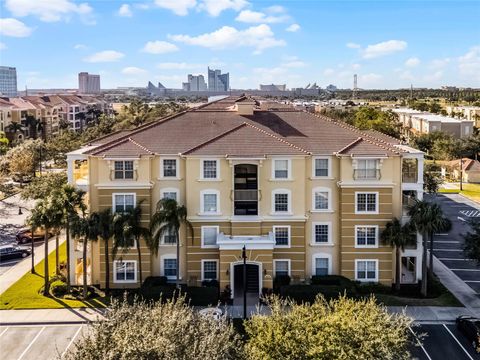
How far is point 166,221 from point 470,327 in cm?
1862

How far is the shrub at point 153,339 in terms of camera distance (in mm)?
14547

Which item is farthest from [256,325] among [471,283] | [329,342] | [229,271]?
[471,283]

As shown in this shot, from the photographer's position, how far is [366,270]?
36.2 meters

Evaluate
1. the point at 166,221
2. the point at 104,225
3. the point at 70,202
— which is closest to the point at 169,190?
the point at 166,221

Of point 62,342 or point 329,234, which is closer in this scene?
point 62,342

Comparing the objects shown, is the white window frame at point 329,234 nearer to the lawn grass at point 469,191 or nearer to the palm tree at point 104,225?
the palm tree at point 104,225

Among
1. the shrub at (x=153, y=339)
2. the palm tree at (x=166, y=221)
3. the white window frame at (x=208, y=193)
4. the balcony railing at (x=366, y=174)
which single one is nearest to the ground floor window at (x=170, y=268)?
the palm tree at (x=166, y=221)

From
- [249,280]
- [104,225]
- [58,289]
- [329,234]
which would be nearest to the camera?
[104,225]

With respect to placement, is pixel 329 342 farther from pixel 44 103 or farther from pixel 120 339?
pixel 44 103

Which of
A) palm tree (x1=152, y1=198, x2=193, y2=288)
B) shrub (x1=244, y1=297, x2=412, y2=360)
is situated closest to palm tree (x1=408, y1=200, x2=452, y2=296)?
palm tree (x1=152, y1=198, x2=193, y2=288)

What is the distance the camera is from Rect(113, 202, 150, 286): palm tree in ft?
108

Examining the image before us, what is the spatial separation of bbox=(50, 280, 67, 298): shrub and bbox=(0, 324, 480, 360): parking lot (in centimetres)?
444

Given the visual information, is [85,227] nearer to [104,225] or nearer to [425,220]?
[104,225]

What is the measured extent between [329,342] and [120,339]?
699 cm
